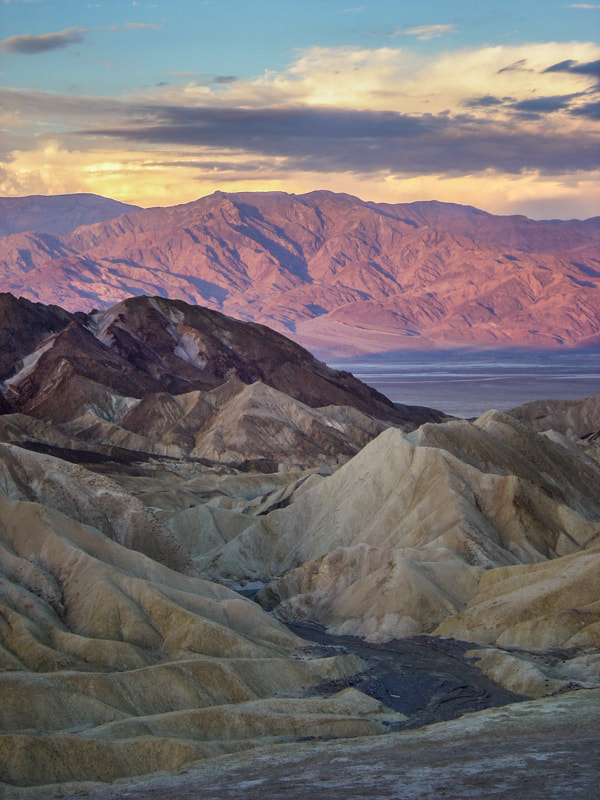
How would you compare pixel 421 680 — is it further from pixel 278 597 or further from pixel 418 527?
pixel 418 527

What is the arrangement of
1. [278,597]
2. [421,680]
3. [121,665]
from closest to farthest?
[121,665]
[421,680]
[278,597]

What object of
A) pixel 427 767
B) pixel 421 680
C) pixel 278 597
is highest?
pixel 427 767

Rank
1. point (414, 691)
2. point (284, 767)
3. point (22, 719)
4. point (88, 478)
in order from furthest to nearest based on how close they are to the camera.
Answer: point (88, 478)
point (414, 691)
point (22, 719)
point (284, 767)

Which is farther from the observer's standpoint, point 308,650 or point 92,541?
point 92,541

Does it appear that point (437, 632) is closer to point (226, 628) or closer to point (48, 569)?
point (226, 628)

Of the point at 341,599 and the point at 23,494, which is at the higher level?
the point at 23,494

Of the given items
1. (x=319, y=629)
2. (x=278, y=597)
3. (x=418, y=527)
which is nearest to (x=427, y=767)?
(x=319, y=629)

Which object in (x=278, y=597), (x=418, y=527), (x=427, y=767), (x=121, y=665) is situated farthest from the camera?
(x=418, y=527)

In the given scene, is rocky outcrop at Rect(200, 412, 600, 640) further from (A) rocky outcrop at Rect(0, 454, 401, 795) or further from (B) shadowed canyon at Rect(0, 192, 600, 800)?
(A) rocky outcrop at Rect(0, 454, 401, 795)

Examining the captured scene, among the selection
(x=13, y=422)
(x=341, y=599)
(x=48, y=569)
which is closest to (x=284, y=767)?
(x=48, y=569)
